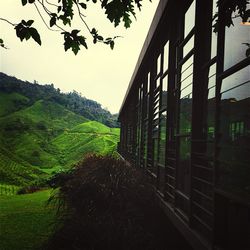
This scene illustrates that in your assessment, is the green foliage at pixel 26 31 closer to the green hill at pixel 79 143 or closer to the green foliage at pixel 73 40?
the green foliage at pixel 73 40

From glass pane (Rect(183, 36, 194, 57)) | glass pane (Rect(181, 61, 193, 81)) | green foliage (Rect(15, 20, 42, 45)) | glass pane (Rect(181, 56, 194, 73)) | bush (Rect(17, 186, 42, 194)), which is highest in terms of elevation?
glass pane (Rect(183, 36, 194, 57))

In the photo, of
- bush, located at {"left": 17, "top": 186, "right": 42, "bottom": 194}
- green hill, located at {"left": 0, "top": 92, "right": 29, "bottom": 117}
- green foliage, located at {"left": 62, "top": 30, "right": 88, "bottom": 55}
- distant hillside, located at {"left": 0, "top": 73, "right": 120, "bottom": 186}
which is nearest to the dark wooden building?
green foliage, located at {"left": 62, "top": 30, "right": 88, "bottom": 55}

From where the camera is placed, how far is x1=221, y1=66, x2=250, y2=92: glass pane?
2.24m

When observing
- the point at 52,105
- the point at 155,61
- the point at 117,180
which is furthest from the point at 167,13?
the point at 52,105

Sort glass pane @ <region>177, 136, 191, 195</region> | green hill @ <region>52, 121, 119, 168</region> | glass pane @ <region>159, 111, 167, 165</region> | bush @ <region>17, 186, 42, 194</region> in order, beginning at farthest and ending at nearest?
green hill @ <region>52, 121, 119, 168</region> → bush @ <region>17, 186, 42, 194</region> → glass pane @ <region>159, 111, 167, 165</region> → glass pane @ <region>177, 136, 191, 195</region>

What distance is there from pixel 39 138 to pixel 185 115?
4989 centimetres

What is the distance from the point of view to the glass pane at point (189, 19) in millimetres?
3975

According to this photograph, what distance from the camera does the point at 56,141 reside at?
5066 cm

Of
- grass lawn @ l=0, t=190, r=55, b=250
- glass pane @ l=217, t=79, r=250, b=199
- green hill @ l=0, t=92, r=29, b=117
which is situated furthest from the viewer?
green hill @ l=0, t=92, r=29, b=117

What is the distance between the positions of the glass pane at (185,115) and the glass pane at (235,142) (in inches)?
44.9

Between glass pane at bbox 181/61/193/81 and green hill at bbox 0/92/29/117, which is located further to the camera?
green hill at bbox 0/92/29/117

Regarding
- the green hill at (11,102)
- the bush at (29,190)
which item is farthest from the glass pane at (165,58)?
the green hill at (11,102)

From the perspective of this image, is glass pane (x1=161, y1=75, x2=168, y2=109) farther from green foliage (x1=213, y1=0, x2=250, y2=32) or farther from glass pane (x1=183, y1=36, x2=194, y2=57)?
green foliage (x1=213, y1=0, x2=250, y2=32)

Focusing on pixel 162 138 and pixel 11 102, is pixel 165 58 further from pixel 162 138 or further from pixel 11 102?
pixel 11 102
